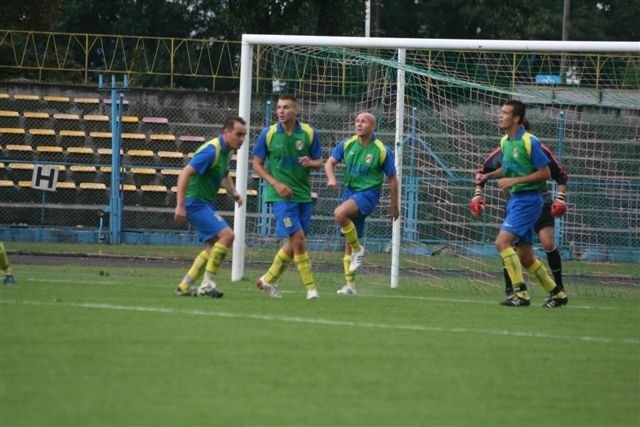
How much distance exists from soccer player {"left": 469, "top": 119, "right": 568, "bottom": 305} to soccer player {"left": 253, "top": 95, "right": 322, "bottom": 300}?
76.0 inches

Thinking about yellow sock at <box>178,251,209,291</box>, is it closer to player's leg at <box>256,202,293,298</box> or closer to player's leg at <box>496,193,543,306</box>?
player's leg at <box>256,202,293,298</box>

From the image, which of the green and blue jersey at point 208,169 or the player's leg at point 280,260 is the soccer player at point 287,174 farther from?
the green and blue jersey at point 208,169

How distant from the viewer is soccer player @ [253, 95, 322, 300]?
45.0 feet

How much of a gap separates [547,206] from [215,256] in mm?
4400

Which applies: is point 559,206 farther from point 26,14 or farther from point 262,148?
point 26,14

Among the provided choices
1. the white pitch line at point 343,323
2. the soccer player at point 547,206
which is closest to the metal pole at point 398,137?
the soccer player at point 547,206

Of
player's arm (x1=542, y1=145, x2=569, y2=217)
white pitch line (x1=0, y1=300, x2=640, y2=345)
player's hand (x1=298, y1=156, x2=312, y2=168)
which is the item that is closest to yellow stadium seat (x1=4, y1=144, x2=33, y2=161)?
player's hand (x1=298, y1=156, x2=312, y2=168)

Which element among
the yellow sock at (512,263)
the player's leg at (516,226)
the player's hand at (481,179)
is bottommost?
the yellow sock at (512,263)

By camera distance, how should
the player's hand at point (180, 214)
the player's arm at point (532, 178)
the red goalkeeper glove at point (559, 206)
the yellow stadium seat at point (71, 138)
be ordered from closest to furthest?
the player's hand at point (180, 214) → the player's arm at point (532, 178) → the red goalkeeper glove at point (559, 206) → the yellow stadium seat at point (71, 138)

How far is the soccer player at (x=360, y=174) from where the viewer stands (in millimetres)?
14695

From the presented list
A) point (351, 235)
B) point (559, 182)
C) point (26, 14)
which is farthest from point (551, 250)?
point (26, 14)

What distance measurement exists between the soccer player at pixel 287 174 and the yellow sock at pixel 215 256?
74cm

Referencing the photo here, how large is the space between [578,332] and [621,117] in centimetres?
1186

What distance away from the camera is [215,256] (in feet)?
42.7
